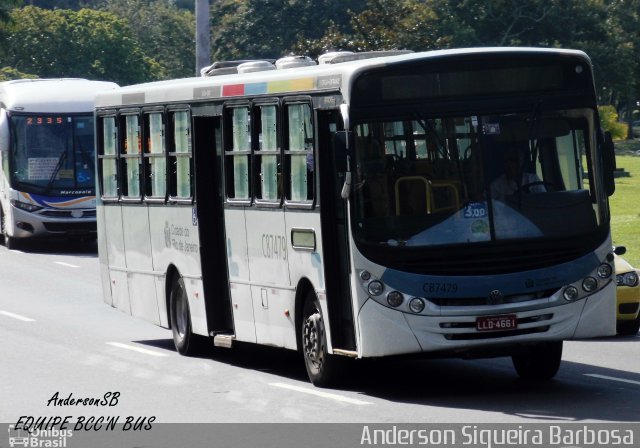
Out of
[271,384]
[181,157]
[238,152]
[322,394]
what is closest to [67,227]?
[181,157]

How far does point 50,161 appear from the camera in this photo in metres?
32.8

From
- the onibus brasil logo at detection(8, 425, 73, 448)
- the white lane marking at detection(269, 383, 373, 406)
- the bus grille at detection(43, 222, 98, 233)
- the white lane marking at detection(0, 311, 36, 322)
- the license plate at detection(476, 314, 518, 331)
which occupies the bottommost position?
the bus grille at detection(43, 222, 98, 233)

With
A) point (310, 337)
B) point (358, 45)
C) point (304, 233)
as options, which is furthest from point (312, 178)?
point (358, 45)

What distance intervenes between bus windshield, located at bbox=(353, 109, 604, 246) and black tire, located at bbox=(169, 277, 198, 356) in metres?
4.50

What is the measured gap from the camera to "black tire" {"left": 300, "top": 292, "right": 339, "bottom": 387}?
43.4 ft

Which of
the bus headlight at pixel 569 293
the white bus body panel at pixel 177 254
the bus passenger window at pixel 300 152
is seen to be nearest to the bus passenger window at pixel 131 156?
the white bus body panel at pixel 177 254

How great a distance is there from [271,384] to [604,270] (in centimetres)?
311

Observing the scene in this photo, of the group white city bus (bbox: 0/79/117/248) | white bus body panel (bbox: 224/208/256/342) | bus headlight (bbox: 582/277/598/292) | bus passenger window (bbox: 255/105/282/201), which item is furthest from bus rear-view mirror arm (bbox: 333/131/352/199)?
white city bus (bbox: 0/79/117/248)

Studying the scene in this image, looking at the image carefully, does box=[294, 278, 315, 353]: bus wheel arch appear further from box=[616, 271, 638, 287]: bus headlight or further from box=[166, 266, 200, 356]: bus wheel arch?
box=[616, 271, 638, 287]: bus headlight

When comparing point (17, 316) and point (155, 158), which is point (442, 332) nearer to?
point (155, 158)

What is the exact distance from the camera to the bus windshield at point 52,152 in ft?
107

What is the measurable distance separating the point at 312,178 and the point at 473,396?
7.34 ft

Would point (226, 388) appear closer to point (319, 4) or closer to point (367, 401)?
point (367, 401)

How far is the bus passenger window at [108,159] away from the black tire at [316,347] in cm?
556
